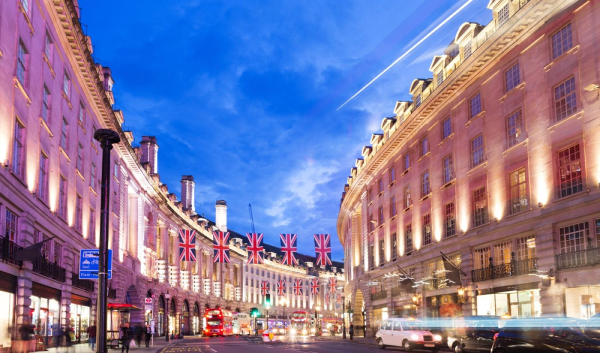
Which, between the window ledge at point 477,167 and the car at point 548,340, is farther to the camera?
the window ledge at point 477,167

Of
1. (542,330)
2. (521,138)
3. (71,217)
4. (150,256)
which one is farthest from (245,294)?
(542,330)

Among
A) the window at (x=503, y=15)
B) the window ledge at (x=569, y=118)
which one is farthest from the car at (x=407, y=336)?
the window at (x=503, y=15)

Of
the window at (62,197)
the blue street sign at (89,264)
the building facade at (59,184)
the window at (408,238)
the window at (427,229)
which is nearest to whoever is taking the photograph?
the blue street sign at (89,264)

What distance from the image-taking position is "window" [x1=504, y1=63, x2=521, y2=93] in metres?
36.1

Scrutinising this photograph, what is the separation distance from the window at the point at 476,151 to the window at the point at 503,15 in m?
6.94

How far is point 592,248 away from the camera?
28656mm

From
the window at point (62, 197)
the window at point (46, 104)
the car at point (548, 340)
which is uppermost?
the window at point (46, 104)

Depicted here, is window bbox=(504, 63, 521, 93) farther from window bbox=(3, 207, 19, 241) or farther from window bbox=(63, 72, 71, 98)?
window bbox=(3, 207, 19, 241)

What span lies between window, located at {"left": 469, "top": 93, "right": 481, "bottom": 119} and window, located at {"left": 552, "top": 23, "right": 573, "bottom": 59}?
8319 mm

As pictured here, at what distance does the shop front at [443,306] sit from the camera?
43.1 metres

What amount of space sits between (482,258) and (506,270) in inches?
141

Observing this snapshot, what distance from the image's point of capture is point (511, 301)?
119 feet

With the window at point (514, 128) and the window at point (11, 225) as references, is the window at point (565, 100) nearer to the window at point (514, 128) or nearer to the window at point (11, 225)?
the window at point (514, 128)

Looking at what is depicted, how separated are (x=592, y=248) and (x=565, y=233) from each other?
8.44ft
